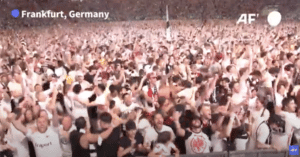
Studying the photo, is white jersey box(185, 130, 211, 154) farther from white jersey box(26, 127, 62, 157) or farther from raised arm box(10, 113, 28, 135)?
raised arm box(10, 113, 28, 135)

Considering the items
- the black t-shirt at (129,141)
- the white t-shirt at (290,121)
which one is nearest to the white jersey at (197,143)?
the black t-shirt at (129,141)

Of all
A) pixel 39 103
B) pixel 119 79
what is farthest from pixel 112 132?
pixel 39 103

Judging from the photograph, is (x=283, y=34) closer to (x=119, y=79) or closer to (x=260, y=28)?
(x=260, y=28)

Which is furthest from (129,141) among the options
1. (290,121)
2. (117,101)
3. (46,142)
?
(290,121)

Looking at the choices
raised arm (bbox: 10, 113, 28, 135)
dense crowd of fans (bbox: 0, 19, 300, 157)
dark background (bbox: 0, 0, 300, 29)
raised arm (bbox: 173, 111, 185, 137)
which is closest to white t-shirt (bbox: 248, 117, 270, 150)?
dense crowd of fans (bbox: 0, 19, 300, 157)

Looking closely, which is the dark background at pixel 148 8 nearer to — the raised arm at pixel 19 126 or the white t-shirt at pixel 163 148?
the raised arm at pixel 19 126
